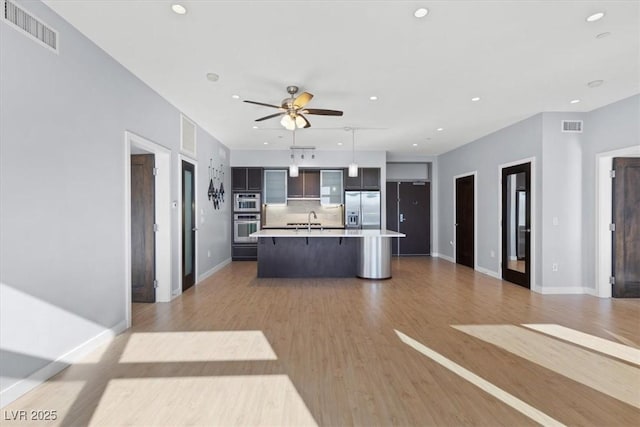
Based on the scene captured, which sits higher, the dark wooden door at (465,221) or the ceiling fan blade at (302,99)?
the ceiling fan blade at (302,99)

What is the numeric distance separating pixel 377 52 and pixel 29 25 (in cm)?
283

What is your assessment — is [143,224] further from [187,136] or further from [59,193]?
[59,193]

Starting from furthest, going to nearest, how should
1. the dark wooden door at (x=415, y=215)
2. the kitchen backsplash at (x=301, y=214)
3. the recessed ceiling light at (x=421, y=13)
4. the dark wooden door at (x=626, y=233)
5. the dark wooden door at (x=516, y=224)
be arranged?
the dark wooden door at (x=415, y=215)
the kitchen backsplash at (x=301, y=214)
the dark wooden door at (x=516, y=224)
the dark wooden door at (x=626, y=233)
the recessed ceiling light at (x=421, y=13)

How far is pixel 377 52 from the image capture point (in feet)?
10.3

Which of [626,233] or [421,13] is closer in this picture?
[421,13]

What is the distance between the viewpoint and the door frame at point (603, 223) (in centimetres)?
469

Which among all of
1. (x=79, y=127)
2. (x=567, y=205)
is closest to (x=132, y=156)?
(x=79, y=127)

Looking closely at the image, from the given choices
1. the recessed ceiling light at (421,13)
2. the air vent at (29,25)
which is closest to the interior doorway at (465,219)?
the recessed ceiling light at (421,13)

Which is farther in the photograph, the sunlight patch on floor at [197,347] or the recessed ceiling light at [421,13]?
the sunlight patch on floor at [197,347]

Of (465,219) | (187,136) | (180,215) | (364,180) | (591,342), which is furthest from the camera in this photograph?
(364,180)

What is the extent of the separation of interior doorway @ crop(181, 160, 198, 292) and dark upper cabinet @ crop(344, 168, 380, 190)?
13.0 feet

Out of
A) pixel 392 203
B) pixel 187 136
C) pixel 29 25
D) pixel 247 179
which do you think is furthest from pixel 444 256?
pixel 29 25

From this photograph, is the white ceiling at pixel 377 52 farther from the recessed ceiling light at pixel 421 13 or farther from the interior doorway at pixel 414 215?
the interior doorway at pixel 414 215

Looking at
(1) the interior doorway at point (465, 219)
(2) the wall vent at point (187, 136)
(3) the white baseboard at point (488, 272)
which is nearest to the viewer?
(2) the wall vent at point (187, 136)
